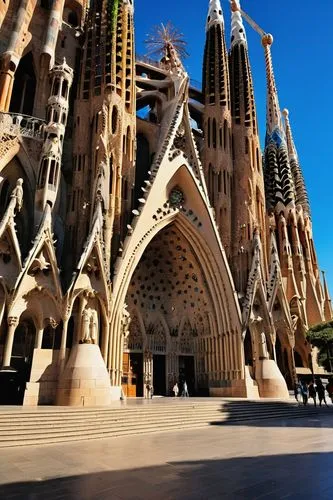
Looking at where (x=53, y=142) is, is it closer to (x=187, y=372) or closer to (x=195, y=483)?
(x=187, y=372)

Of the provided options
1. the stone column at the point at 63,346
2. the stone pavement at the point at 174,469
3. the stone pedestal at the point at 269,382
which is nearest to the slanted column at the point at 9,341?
the stone column at the point at 63,346

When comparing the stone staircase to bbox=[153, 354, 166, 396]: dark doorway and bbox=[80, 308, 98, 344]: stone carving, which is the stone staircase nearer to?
bbox=[80, 308, 98, 344]: stone carving

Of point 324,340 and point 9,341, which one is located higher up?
point 324,340

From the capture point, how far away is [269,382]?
19.2 meters

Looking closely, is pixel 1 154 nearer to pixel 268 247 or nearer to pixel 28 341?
pixel 28 341

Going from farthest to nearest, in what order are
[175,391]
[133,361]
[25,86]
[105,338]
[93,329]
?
[25,86], [133,361], [175,391], [105,338], [93,329]

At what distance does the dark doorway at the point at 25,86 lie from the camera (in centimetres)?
2212

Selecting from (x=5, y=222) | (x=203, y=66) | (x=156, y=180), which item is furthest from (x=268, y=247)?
(x=5, y=222)

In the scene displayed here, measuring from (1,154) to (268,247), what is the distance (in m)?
17.6

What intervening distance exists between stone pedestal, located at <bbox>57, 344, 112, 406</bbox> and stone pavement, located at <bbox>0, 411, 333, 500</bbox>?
4.69 meters

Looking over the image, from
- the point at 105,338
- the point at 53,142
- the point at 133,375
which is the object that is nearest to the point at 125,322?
the point at 105,338

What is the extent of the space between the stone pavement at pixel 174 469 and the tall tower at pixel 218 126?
51.9ft

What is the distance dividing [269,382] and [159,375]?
5.94 m

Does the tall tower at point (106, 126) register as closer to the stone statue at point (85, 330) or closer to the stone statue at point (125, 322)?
the stone statue at point (125, 322)
